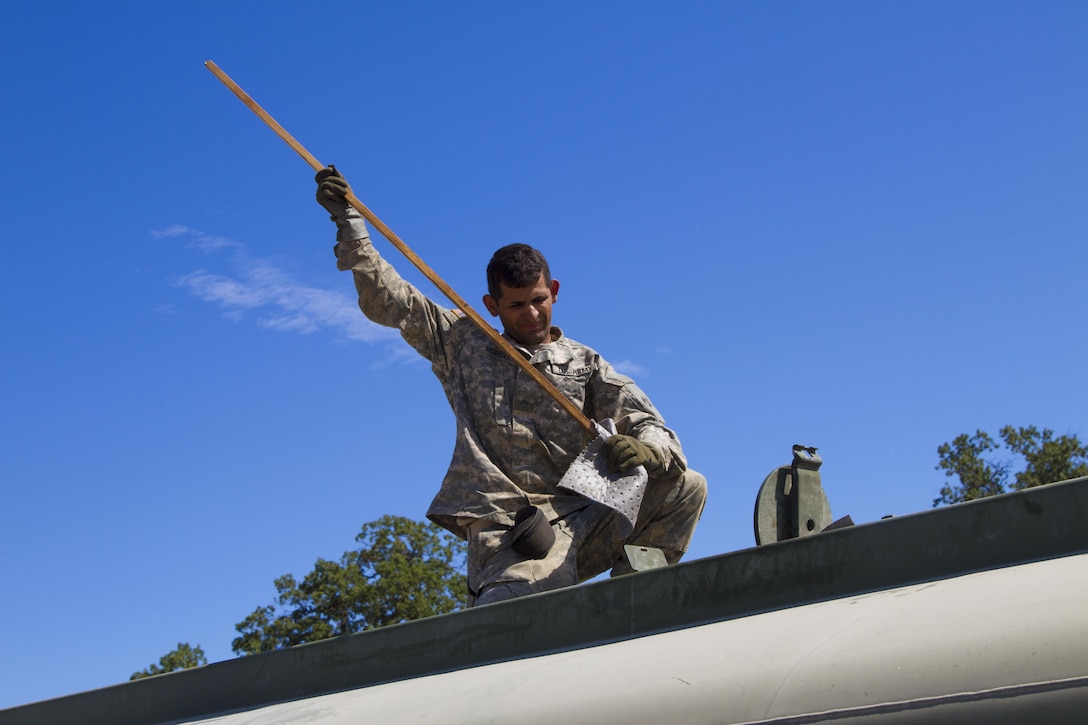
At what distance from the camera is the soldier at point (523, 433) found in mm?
5539

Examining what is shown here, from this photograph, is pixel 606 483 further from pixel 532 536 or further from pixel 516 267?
pixel 516 267

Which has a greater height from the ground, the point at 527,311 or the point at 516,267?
the point at 516,267

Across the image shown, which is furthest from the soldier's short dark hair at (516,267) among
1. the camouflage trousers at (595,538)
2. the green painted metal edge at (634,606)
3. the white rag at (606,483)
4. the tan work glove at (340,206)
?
the green painted metal edge at (634,606)

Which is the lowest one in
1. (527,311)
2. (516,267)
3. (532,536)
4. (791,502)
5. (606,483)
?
(791,502)

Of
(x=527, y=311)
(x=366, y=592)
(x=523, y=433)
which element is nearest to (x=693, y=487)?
(x=523, y=433)

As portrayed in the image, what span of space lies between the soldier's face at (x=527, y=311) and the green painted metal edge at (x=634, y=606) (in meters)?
1.98

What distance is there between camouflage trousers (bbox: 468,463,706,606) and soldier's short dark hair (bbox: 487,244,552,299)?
105 cm

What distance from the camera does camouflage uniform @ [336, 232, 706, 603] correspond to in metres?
5.66

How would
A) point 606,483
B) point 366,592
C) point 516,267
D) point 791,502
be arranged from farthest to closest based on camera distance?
point 366,592
point 516,267
point 606,483
point 791,502

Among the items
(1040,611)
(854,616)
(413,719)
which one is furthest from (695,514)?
(1040,611)

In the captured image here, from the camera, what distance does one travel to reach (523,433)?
19.3 feet

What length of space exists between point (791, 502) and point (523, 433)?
1536mm

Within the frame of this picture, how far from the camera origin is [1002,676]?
231 centimetres

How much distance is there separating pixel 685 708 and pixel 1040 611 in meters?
0.76
